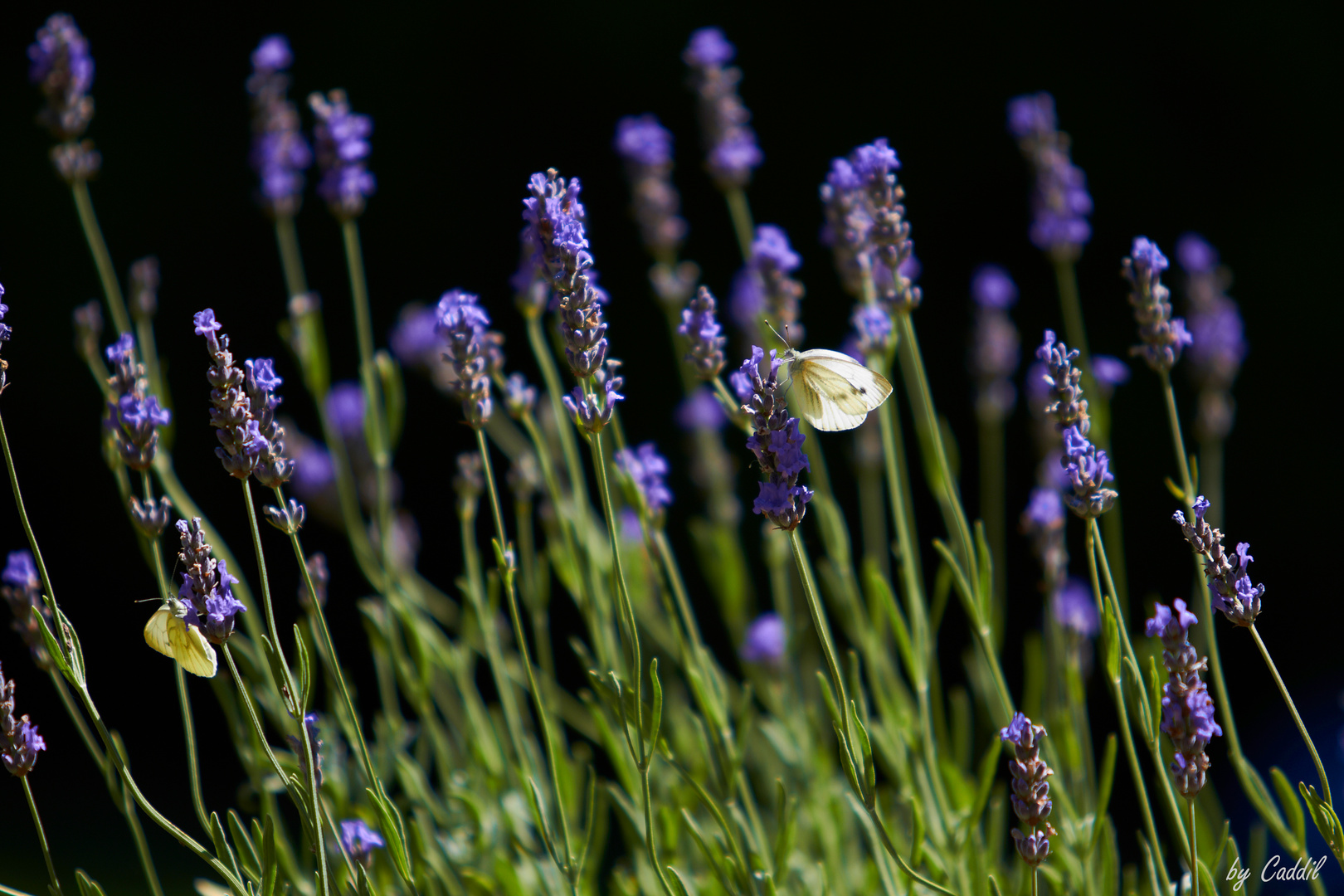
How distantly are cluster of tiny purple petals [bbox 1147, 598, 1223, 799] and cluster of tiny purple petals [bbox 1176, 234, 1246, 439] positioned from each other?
48.2 inches

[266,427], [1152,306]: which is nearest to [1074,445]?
[1152,306]

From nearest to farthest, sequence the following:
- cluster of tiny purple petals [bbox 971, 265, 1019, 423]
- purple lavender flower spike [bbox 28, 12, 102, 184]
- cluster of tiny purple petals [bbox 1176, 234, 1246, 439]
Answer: purple lavender flower spike [bbox 28, 12, 102, 184], cluster of tiny purple petals [bbox 1176, 234, 1246, 439], cluster of tiny purple petals [bbox 971, 265, 1019, 423]

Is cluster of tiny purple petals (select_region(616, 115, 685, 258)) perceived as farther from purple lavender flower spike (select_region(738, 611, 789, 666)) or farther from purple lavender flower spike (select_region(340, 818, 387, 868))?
purple lavender flower spike (select_region(340, 818, 387, 868))

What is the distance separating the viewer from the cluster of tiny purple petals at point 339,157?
1.61 metres

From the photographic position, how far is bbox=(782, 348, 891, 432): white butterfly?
1260 millimetres

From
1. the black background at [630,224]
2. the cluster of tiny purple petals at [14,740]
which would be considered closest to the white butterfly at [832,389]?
the cluster of tiny purple petals at [14,740]

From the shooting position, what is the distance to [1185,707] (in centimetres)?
93

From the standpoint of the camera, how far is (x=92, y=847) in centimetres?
324

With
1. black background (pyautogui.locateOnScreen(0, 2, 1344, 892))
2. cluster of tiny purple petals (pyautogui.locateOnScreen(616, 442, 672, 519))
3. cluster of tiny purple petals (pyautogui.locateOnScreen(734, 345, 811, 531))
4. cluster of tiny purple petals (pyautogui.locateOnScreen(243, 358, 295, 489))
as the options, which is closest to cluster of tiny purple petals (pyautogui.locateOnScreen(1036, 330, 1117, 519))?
cluster of tiny purple petals (pyautogui.locateOnScreen(734, 345, 811, 531))

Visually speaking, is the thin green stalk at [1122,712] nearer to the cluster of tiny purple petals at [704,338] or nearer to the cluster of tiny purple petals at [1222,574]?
the cluster of tiny purple petals at [1222,574]

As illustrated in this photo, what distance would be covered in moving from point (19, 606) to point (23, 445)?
10.6 feet

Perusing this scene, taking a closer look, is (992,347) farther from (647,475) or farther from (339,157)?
(339,157)

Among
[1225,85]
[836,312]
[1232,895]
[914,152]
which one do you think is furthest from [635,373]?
[1232,895]

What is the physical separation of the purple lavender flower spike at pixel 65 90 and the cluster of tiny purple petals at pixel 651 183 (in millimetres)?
838
